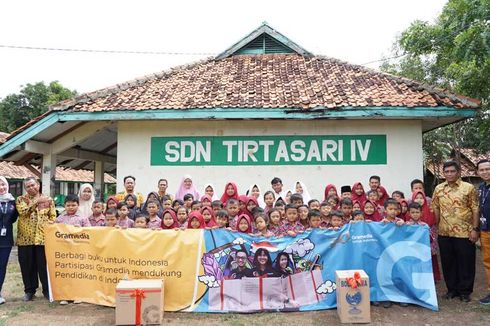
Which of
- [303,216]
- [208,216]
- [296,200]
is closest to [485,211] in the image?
[303,216]

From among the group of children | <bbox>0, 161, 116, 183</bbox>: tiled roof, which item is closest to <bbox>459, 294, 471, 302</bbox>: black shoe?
the group of children

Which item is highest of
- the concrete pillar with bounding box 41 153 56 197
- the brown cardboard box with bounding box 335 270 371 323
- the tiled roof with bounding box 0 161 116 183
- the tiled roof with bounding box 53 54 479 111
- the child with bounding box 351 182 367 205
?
the tiled roof with bounding box 53 54 479 111

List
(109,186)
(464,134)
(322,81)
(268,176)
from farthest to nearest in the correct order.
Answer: (109,186) < (464,134) < (322,81) < (268,176)

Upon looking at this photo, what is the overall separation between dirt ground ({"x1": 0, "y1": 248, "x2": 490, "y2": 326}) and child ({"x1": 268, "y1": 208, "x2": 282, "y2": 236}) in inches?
42.2

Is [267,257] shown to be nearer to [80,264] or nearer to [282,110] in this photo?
[80,264]

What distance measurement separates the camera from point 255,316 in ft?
15.2

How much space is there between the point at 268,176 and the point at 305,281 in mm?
3410

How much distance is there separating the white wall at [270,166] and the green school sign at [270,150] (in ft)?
0.33

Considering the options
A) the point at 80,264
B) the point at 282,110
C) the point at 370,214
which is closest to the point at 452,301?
the point at 370,214

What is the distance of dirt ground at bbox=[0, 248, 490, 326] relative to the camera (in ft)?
14.7

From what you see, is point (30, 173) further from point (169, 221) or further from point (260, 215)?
point (260, 215)

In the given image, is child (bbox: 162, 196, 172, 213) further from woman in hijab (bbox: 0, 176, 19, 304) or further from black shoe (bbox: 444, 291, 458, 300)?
black shoe (bbox: 444, 291, 458, 300)

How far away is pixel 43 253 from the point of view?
538 cm

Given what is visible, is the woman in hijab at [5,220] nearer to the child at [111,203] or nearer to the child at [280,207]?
the child at [111,203]
